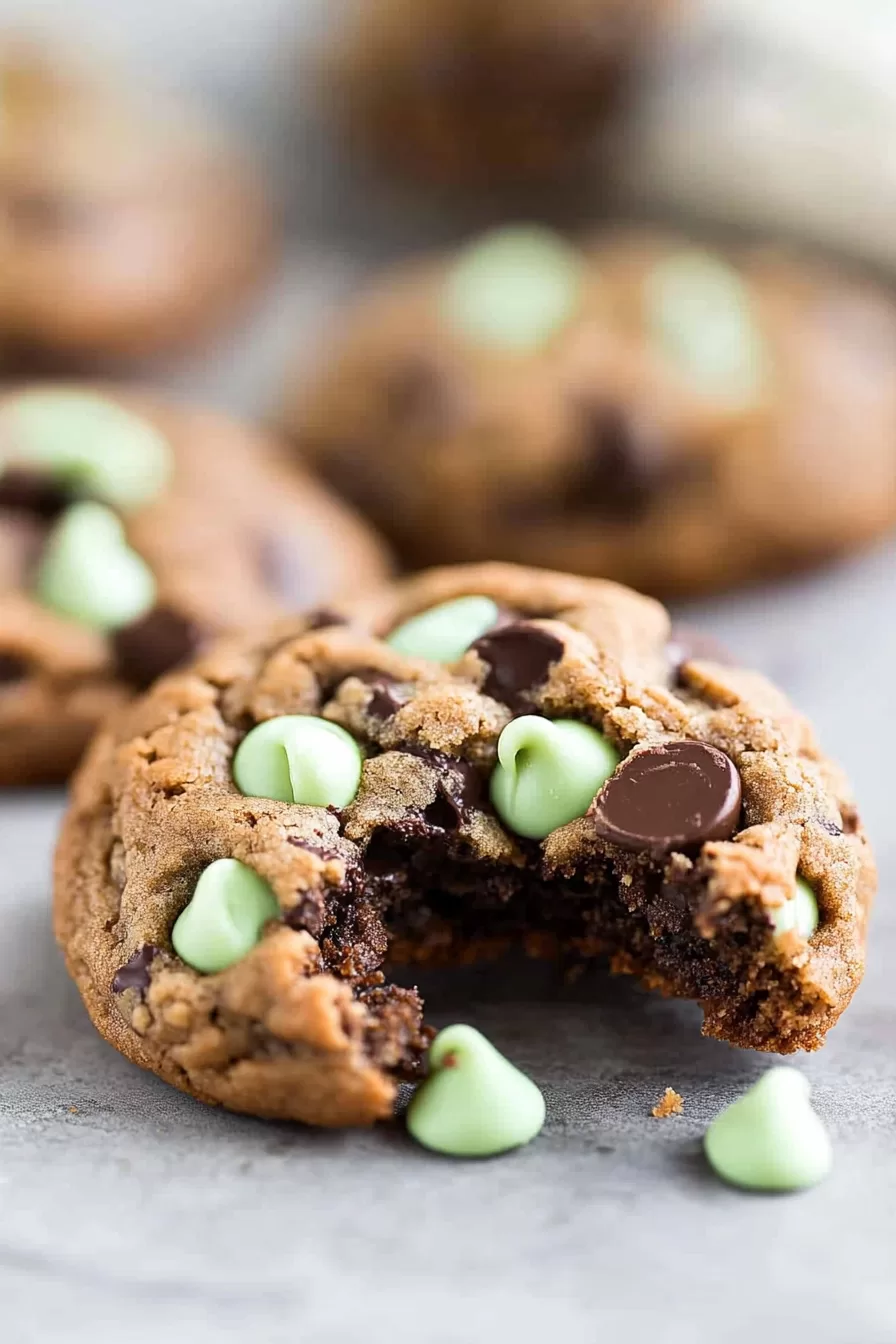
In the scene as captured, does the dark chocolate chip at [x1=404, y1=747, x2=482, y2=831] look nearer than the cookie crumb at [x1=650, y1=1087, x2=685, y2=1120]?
No

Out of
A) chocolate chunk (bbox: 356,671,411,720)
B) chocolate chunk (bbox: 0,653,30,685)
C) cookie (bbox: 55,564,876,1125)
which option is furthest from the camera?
chocolate chunk (bbox: 0,653,30,685)

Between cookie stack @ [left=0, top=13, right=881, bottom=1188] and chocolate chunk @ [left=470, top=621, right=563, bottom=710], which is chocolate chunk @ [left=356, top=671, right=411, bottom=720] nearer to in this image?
cookie stack @ [left=0, top=13, right=881, bottom=1188]

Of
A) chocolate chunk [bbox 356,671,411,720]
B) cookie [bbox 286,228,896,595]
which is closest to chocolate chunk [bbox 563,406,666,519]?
cookie [bbox 286,228,896,595]

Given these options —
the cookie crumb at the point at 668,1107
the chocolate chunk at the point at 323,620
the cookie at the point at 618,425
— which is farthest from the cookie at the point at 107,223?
the cookie crumb at the point at 668,1107

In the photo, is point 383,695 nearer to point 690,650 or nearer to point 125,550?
point 690,650

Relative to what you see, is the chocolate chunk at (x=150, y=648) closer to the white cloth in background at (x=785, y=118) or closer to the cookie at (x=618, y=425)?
the cookie at (x=618, y=425)

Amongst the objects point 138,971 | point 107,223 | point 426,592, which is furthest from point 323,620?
point 107,223
